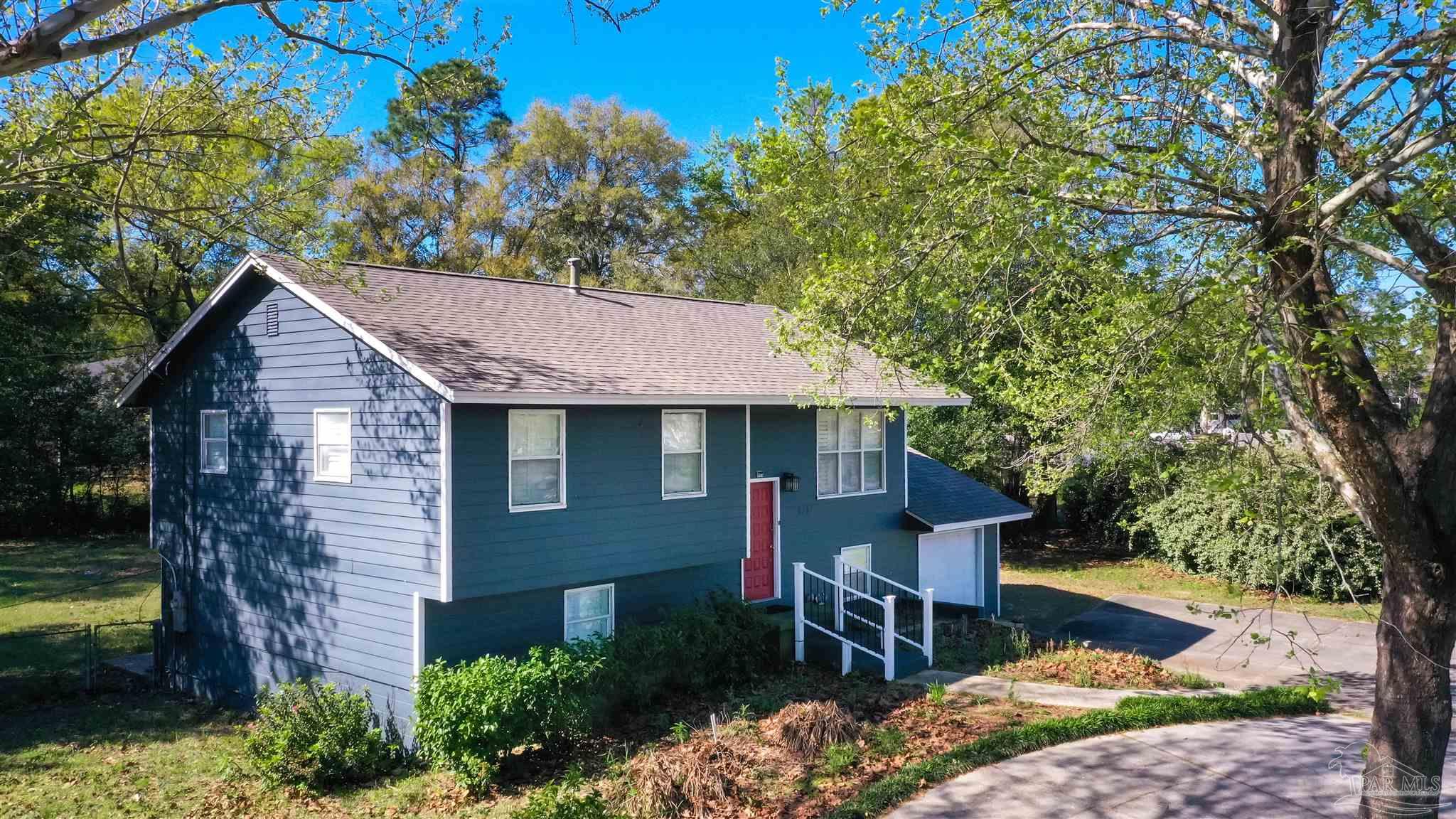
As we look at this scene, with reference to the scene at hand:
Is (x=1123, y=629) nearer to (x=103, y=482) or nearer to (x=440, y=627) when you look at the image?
(x=440, y=627)

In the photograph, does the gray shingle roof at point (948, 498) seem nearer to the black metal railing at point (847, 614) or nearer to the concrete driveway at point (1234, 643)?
the concrete driveway at point (1234, 643)

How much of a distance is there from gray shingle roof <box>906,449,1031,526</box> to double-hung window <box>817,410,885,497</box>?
1.20 meters

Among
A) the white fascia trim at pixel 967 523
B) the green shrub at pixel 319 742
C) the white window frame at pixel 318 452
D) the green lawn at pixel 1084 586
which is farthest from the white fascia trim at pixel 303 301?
the green lawn at pixel 1084 586

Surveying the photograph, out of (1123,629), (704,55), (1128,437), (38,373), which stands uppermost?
(704,55)

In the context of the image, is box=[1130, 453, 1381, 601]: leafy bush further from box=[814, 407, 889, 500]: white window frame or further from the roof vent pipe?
the roof vent pipe

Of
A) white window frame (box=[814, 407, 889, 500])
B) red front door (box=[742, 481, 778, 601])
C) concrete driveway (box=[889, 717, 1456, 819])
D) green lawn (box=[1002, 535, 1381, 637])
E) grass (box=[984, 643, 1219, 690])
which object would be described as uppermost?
white window frame (box=[814, 407, 889, 500])

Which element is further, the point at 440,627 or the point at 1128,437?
the point at 1128,437

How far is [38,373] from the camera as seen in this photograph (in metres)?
25.0

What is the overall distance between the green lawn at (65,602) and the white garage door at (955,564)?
48.2 ft

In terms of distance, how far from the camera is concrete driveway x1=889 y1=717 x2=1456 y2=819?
8164 millimetres

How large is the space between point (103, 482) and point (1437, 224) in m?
31.7

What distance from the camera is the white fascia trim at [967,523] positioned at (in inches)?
697

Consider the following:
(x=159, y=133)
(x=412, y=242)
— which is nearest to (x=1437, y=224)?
(x=159, y=133)

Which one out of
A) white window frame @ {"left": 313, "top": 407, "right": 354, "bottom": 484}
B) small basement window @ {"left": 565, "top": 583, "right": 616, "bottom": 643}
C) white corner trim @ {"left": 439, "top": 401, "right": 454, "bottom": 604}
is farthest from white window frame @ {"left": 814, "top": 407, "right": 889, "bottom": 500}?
white window frame @ {"left": 313, "top": 407, "right": 354, "bottom": 484}
